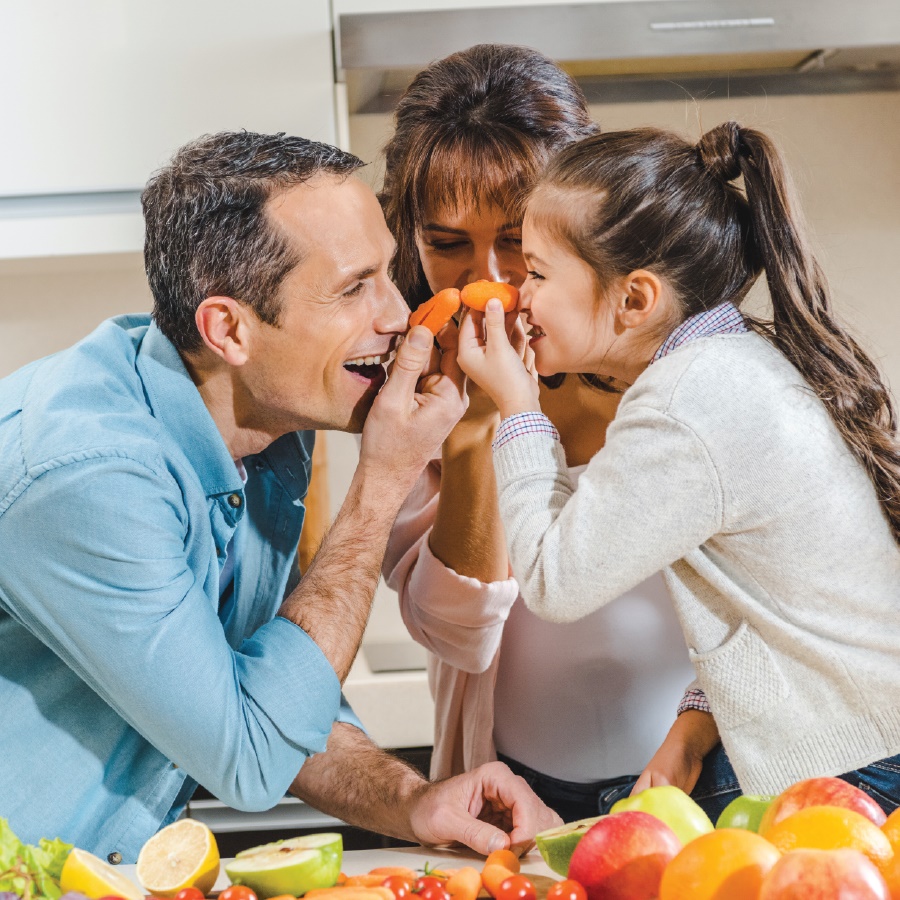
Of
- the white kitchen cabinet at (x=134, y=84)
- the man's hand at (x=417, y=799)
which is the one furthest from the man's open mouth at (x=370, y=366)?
the white kitchen cabinet at (x=134, y=84)

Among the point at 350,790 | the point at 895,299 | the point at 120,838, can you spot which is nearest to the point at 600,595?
the point at 350,790

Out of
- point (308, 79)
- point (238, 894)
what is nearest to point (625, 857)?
point (238, 894)

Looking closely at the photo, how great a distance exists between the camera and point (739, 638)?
1.13m

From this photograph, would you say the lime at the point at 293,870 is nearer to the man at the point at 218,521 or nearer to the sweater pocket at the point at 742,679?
the man at the point at 218,521

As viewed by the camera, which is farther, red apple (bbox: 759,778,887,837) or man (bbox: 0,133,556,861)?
man (bbox: 0,133,556,861)

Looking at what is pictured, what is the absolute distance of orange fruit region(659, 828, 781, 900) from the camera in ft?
2.19

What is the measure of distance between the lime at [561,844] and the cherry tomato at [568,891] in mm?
89

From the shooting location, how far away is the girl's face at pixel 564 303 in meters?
1.30

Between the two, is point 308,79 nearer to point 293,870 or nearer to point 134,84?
point 134,84

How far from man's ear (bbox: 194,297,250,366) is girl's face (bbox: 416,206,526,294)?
290mm

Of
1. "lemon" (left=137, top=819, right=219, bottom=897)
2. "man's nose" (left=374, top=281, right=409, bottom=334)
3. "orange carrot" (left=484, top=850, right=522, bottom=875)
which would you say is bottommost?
"orange carrot" (left=484, top=850, right=522, bottom=875)

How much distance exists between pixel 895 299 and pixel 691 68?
870mm

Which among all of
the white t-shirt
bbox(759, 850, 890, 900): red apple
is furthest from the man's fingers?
bbox(759, 850, 890, 900): red apple

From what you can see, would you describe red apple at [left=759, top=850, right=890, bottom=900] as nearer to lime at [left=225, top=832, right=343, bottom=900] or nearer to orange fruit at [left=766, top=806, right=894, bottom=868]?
orange fruit at [left=766, top=806, right=894, bottom=868]
